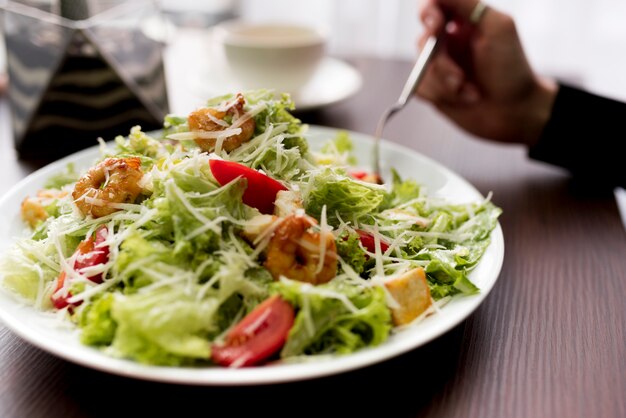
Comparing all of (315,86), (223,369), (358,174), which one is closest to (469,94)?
(315,86)

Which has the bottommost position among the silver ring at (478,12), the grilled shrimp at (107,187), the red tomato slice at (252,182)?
the grilled shrimp at (107,187)

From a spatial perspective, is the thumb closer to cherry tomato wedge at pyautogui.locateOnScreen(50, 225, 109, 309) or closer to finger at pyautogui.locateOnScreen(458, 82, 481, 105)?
finger at pyautogui.locateOnScreen(458, 82, 481, 105)

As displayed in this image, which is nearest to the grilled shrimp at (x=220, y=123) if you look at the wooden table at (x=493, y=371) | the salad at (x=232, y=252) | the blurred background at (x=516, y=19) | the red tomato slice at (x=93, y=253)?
the salad at (x=232, y=252)

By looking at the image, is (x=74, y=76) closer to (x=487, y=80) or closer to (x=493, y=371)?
(x=487, y=80)

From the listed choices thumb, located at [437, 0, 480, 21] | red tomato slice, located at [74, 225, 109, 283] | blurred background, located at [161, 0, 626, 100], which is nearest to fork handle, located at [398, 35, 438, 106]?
thumb, located at [437, 0, 480, 21]

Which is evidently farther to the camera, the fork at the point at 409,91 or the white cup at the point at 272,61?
the white cup at the point at 272,61

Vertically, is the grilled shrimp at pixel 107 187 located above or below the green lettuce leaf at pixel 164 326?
above

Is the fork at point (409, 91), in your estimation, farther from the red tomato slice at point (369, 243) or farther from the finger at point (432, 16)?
the red tomato slice at point (369, 243)

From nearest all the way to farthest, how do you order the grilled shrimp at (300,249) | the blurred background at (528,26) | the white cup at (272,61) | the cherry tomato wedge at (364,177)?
1. the grilled shrimp at (300,249)
2. the cherry tomato wedge at (364,177)
3. the white cup at (272,61)
4. the blurred background at (528,26)
